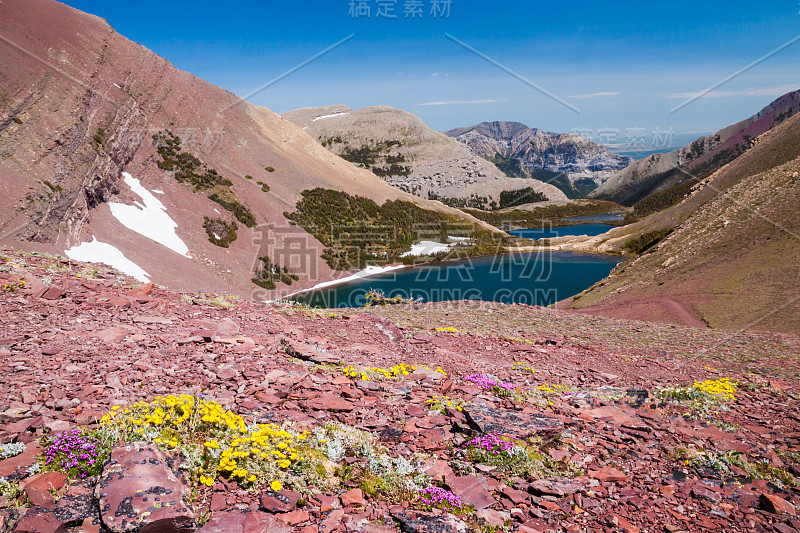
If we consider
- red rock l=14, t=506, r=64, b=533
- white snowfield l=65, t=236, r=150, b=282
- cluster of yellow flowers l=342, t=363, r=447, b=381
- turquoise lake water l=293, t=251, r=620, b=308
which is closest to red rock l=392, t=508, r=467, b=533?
red rock l=14, t=506, r=64, b=533

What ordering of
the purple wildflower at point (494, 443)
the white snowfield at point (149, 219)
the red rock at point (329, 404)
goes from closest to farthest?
the purple wildflower at point (494, 443) → the red rock at point (329, 404) → the white snowfield at point (149, 219)

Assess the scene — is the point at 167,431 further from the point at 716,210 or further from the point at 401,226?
the point at 401,226

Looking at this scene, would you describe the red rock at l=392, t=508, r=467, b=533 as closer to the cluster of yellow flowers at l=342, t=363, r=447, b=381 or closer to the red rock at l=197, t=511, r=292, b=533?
the red rock at l=197, t=511, r=292, b=533

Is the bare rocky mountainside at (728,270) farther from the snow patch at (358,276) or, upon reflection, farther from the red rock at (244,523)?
the snow patch at (358,276)

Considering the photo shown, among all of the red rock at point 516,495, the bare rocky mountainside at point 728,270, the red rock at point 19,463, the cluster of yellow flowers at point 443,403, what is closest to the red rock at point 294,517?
the red rock at point 516,495

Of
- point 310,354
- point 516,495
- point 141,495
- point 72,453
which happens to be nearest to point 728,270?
point 310,354

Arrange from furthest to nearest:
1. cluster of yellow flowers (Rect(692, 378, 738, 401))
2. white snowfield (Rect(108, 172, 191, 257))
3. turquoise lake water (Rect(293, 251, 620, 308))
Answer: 1. turquoise lake water (Rect(293, 251, 620, 308))
2. white snowfield (Rect(108, 172, 191, 257))
3. cluster of yellow flowers (Rect(692, 378, 738, 401))
